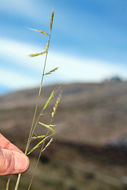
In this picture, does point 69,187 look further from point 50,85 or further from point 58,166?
point 50,85

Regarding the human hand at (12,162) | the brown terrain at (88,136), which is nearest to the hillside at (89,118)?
the brown terrain at (88,136)

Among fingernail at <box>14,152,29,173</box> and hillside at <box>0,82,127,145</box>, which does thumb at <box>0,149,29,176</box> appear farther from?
hillside at <box>0,82,127,145</box>

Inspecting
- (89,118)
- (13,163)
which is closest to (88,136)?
(89,118)

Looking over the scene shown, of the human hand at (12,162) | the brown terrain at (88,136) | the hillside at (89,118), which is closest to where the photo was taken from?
the human hand at (12,162)

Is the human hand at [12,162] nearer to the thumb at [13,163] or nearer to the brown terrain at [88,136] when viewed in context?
the thumb at [13,163]

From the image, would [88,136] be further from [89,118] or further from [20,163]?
[20,163]

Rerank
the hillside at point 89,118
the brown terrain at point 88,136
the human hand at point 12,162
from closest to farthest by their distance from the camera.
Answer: the human hand at point 12,162 → the brown terrain at point 88,136 → the hillside at point 89,118

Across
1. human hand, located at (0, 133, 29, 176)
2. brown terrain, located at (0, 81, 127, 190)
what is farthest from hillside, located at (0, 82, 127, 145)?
human hand, located at (0, 133, 29, 176)
